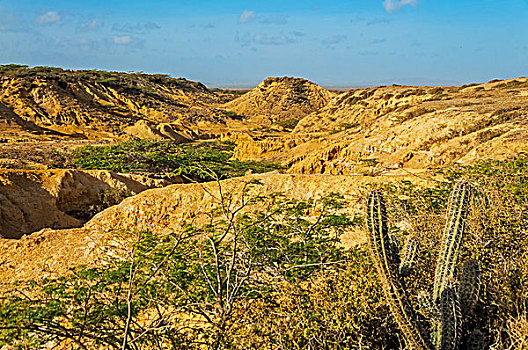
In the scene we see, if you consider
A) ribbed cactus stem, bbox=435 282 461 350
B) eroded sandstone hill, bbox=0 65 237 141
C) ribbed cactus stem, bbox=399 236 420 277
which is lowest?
ribbed cactus stem, bbox=435 282 461 350

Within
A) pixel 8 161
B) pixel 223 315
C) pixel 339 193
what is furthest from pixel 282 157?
pixel 223 315

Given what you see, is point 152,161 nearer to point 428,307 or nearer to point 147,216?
point 147,216

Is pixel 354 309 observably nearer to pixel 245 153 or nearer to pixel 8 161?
pixel 8 161

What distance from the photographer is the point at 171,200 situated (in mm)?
9867

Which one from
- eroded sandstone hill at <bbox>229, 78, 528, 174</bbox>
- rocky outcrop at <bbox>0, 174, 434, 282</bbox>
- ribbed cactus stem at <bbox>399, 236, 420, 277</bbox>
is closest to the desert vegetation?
ribbed cactus stem at <bbox>399, 236, 420, 277</bbox>

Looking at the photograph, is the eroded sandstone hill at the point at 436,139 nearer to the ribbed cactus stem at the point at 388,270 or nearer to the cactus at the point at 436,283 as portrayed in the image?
the cactus at the point at 436,283

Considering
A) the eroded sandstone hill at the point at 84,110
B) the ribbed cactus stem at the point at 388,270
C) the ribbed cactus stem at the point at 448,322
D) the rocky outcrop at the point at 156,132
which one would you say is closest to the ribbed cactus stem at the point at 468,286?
the ribbed cactus stem at the point at 448,322

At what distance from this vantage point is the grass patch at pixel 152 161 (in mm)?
23984

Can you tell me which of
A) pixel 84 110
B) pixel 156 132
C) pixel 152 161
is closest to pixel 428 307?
pixel 152 161

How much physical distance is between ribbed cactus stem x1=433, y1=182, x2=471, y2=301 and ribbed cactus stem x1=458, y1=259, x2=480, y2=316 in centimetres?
54

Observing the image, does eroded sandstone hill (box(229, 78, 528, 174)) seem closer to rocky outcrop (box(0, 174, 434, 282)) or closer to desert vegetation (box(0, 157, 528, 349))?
rocky outcrop (box(0, 174, 434, 282))

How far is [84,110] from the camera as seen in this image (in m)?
48.0

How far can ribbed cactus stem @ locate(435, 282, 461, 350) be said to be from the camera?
13.3 ft

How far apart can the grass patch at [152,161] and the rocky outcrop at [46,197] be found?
651 centimetres
